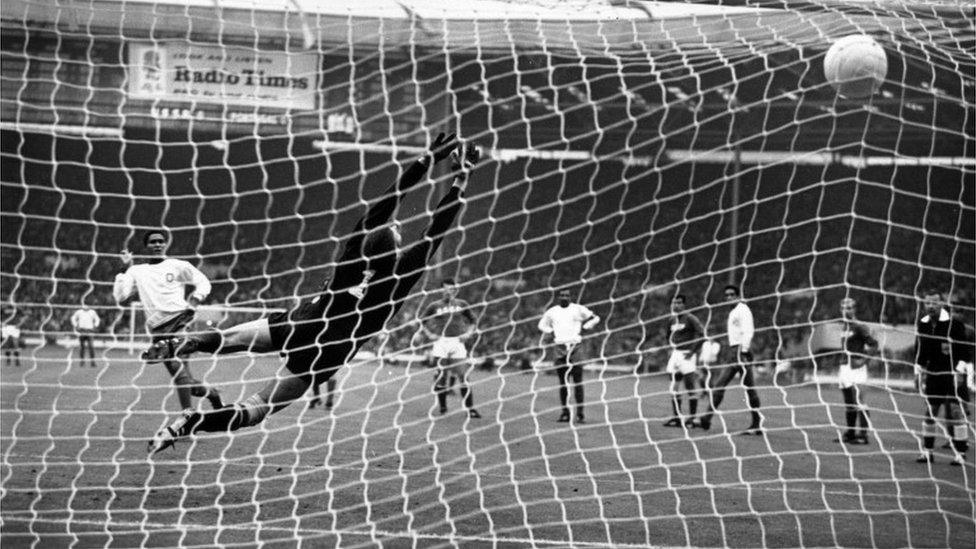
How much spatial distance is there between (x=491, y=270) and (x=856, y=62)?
20148 mm

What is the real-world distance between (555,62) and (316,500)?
47.2 ft

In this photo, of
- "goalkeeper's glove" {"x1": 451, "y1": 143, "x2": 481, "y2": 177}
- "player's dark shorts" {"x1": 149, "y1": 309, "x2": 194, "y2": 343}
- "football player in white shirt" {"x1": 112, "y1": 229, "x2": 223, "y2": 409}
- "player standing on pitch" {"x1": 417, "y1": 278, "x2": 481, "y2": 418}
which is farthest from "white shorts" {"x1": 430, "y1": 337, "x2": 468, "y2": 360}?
"goalkeeper's glove" {"x1": 451, "y1": 143, "x2": 481, "y2": 177}

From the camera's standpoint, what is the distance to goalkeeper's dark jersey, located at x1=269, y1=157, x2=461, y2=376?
6.04 m

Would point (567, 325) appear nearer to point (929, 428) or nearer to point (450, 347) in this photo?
point (450, 347)

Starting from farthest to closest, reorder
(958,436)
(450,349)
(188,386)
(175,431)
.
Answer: (450,349)
(958,436)
(188,386)
(175,431)

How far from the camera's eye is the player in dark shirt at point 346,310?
5.95 metres

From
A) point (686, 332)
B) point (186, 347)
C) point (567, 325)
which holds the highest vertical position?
point (186, 347)

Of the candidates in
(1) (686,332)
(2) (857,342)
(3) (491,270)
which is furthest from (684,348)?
(3) (491,270)

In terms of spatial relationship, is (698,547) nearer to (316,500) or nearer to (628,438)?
(316,500)

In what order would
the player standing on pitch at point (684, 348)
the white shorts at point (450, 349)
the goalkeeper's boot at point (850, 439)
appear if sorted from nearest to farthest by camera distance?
1. the goalkeeper's boot at point (850, 439)
2. the player standing on pitch at point (684, 348)
3. the white shorts at point (450, 349)

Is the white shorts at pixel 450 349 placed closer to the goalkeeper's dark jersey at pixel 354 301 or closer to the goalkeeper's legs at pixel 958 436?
the goalkeeper's legs at pixel 958 436

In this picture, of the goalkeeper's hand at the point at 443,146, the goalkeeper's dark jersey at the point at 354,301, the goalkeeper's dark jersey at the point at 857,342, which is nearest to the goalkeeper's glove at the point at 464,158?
the goalkeeper's hand at the point at 443,146

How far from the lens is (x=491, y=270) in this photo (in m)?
26.8

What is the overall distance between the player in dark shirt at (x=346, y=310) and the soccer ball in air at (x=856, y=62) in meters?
2.65
